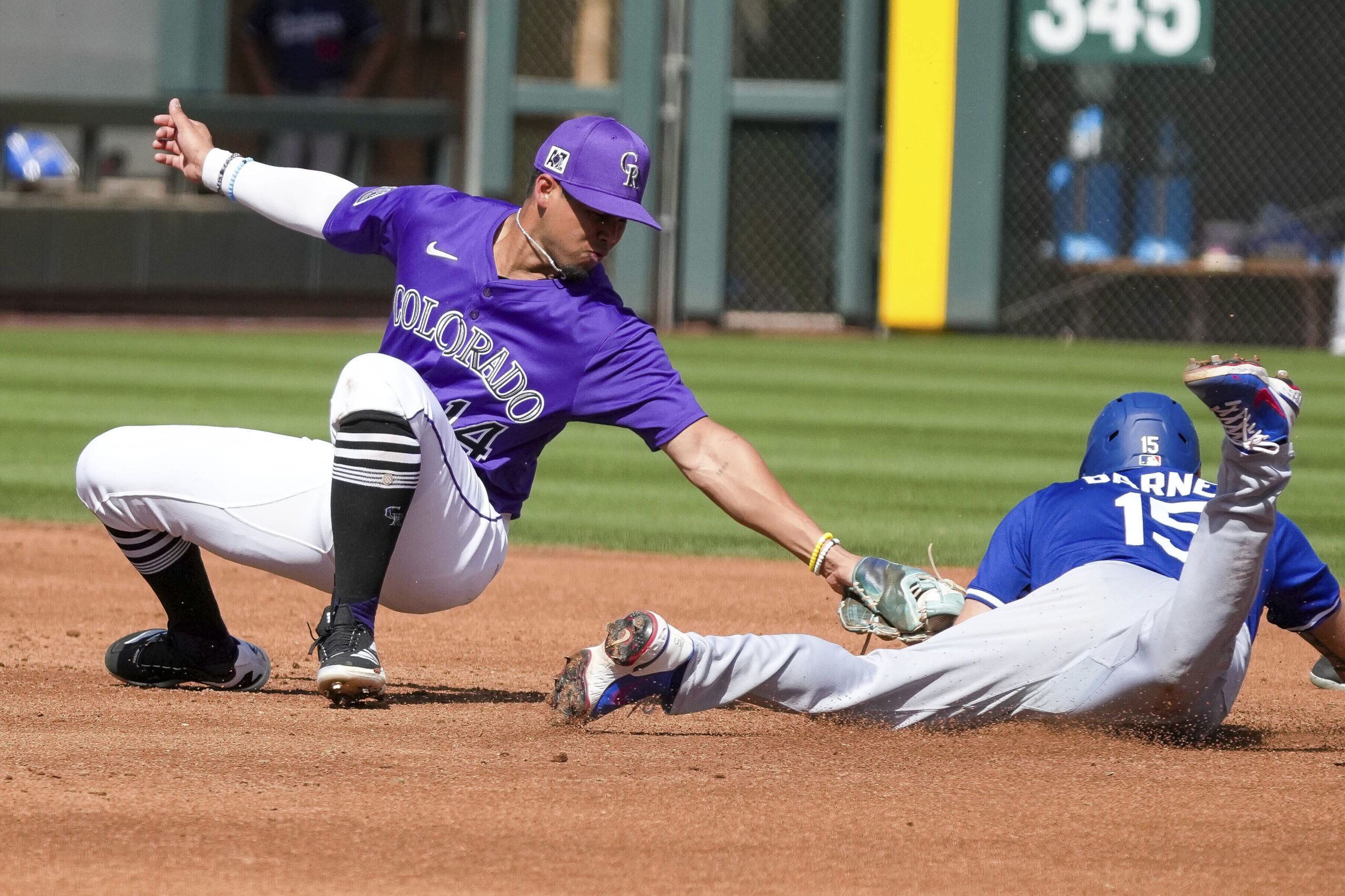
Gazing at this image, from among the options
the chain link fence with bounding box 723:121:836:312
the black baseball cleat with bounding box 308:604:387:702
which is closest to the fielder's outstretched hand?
the black baseball cleat with bounding box 308:604:387:702

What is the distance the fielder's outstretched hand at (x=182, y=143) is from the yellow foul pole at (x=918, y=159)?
1242cm

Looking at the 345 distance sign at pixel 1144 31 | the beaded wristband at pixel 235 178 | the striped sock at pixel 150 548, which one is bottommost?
the striped sock at pixel 150 548

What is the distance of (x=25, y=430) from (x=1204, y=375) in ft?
24.3

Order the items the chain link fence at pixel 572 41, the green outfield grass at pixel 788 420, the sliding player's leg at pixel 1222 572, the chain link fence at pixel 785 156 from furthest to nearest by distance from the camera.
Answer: the chain link fence at pixel 572 41
the chain link fence at pixel 785 156
the green outfield grass at pixel 788 420
the sliding player's leg at pixel 1222 572

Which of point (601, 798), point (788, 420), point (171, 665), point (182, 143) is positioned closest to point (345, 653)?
point (171, 665)

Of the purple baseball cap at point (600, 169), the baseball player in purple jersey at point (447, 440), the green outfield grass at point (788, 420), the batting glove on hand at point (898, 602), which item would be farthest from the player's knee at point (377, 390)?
the green outfield grass at point (788, 420)

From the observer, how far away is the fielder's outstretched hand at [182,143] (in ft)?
13.1

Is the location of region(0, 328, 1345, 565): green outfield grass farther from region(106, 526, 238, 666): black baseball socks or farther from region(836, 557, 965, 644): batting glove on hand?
region(836, 557, 965, 644): batting glove on hand

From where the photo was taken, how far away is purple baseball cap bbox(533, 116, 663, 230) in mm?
3480

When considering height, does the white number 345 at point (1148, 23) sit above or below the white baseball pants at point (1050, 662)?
above

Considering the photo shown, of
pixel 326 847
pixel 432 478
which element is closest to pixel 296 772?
pixel 326 847

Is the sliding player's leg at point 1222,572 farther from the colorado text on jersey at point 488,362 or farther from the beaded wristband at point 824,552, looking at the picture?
the colorado text on jersey at point 488,362

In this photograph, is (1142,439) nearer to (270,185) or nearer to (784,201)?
(270,185)

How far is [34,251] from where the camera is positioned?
52.1ft
